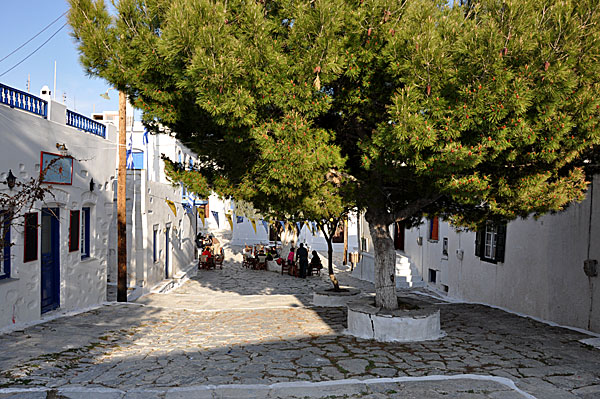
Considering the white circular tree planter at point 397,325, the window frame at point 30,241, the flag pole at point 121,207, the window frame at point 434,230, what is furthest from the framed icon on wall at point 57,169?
the window frame at point 434,230

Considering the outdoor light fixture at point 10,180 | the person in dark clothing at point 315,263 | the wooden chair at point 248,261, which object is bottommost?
the wooden chair at point 248,261

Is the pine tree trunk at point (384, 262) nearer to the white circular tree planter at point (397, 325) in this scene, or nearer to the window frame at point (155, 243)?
the white circular tree planter at point (397, 325)

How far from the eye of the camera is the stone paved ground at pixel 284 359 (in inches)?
209

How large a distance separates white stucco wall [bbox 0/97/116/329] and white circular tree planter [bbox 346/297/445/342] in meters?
5.34

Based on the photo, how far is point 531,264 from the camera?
11.0 m

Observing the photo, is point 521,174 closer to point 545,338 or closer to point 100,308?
point 545,338

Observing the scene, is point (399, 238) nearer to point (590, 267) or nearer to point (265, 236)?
point (590, 267)

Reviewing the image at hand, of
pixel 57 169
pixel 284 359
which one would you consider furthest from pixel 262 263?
pixel 284 359

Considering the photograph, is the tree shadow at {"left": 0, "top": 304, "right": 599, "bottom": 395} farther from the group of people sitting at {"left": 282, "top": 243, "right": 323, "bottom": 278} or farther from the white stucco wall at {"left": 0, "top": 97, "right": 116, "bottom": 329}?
the group of people sitting at {"left": 282, "top": 243, "right": 323, "bottom": 278}

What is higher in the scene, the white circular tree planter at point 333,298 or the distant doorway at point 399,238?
the distant doorway at point 399,238

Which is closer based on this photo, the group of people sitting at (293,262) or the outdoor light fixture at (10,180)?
the outdoor light fixture at (10,180)

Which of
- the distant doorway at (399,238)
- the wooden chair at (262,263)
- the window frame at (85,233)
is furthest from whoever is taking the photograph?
the wooden chair at (262,263)

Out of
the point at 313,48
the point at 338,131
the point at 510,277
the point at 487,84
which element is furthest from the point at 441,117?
the point at 510,277

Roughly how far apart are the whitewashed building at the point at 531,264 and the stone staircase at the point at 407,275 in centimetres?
61
